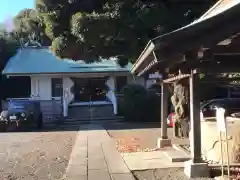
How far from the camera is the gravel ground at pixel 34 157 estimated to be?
10832mm

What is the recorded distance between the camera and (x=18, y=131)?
81.1 feet

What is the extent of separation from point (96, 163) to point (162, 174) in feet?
7.40

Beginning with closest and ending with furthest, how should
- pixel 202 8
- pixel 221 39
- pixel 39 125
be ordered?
1. pixel 221 39
2. pixel 202 8
3. pixel 39 125

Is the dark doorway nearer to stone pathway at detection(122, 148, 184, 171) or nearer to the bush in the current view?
the bush

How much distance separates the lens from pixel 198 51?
335 inches

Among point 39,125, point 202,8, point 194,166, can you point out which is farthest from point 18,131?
point 194,166

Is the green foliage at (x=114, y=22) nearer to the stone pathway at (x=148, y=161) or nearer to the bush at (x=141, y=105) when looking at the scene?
the bush at (x=141, y=105)

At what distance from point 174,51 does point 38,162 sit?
6344mm

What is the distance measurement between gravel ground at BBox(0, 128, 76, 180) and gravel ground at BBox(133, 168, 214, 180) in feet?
6.25

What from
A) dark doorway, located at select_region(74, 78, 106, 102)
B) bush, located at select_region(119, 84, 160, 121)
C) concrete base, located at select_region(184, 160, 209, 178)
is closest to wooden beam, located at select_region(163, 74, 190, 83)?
concrete base, located at select_region(184, 160, 209, 178)

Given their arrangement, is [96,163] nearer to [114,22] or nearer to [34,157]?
[34,157]

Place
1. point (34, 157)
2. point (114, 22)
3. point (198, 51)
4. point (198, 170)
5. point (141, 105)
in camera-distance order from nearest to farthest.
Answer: point (198, 51) < point (198, 170) < point (34, 157) < point (114, 22) < point (141, 105)

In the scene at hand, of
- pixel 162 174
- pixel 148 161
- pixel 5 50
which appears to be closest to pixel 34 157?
pixel 148 161

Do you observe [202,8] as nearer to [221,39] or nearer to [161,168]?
[161,168]
